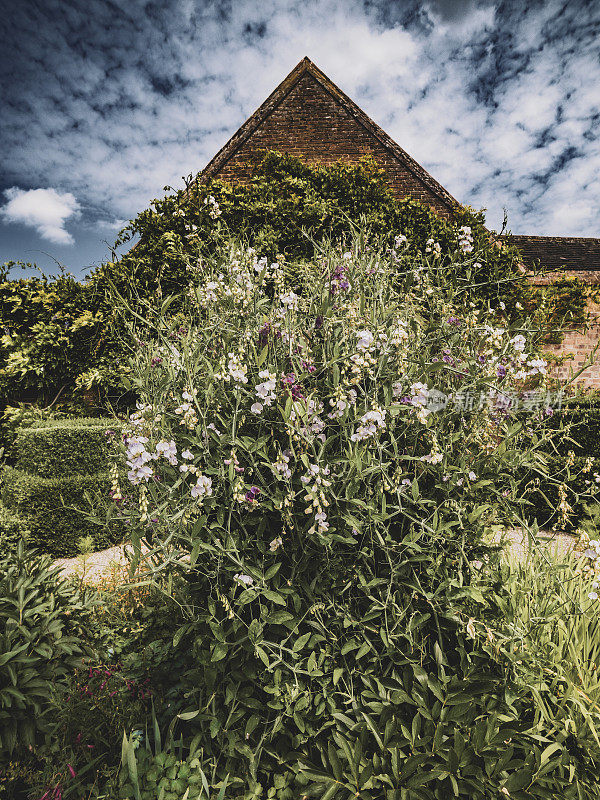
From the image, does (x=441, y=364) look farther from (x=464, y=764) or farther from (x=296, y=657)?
(x=464, y=764)

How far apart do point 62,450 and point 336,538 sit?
5.21 meters

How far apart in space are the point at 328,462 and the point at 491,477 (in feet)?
2.61

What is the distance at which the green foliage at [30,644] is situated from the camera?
1.88 meters

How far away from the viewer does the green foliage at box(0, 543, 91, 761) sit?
1.88 meters

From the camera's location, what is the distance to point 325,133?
932 cm

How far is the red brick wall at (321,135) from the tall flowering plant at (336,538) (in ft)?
28.0

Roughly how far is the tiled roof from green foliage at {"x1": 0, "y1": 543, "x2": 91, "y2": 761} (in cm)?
1236

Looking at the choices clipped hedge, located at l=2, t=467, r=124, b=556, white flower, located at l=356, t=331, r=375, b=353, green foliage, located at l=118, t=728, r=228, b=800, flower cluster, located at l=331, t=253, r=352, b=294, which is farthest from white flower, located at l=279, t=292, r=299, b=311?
clipped hedge, located at l=2, t=467, r=124, b=556

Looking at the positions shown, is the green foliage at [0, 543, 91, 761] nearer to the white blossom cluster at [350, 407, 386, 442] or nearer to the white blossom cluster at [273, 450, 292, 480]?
the white blossom cluster at [273, 450, 292, 480]

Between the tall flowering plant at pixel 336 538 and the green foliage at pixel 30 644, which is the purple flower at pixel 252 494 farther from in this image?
the green foliage at pixel 30 644

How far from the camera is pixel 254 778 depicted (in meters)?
1.73

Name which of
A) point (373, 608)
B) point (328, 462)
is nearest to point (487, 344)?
point (328, 462)

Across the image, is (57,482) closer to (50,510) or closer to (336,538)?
(50,510)

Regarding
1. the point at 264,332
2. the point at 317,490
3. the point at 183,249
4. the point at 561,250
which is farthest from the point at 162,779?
the point at 561,250
